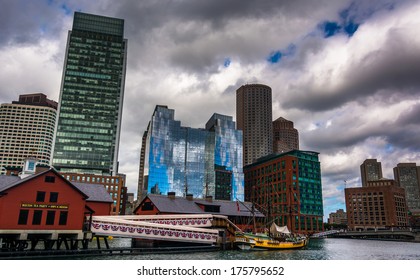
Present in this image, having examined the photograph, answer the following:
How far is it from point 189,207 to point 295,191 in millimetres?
79582

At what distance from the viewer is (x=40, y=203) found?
39.4 m

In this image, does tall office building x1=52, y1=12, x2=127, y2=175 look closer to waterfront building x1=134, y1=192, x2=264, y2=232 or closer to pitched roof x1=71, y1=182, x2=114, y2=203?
waterfront building x1=134, y1=192, x2=264, y2=232

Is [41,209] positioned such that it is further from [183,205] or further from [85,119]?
[85,119]

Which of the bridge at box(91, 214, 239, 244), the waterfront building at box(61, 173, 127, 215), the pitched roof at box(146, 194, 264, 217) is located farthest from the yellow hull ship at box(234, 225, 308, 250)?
the waterfront building at box(61, 173, 127, 215)

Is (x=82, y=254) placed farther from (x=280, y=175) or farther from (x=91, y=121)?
(x=91, y=121)

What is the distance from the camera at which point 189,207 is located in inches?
3009

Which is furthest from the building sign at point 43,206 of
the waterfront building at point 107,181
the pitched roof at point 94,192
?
the waterfront building at point 107,181

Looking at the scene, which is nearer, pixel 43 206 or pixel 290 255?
pixel 43 206

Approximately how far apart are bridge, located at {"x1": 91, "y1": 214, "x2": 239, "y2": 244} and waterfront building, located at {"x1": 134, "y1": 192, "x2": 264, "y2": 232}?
25.5 ft

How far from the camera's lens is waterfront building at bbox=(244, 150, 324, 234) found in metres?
142

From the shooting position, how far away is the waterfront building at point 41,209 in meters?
37.5

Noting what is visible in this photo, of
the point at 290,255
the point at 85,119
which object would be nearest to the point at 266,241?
the point at 290,255

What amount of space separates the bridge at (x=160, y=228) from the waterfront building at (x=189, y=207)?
Result: 7782 millimetres

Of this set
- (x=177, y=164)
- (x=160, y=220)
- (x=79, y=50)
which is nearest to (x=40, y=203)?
(x=160, y=220)
